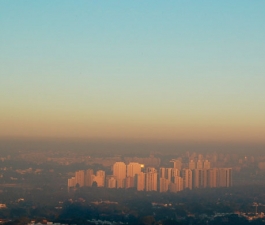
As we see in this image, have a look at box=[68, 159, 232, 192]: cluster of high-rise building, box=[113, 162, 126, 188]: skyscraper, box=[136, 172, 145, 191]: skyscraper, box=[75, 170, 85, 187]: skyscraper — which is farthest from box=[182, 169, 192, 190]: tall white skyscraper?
box=[75, 170, 85, 187]: skyscraper

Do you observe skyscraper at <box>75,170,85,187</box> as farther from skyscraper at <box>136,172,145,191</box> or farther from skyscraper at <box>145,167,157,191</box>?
skyscraper at <box>145,167,157,191</box>

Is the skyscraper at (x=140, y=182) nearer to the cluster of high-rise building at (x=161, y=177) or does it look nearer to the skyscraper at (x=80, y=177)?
the cluster of high-rise building at (x=161, y=177)

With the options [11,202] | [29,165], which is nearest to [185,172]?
[29,165]

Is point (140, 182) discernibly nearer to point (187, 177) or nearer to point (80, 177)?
point (187, 177)

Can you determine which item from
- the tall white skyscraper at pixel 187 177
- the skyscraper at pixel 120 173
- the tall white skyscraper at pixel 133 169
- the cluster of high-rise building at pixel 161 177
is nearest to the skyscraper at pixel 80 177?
the cluster of high-rise building at pixel 161 177

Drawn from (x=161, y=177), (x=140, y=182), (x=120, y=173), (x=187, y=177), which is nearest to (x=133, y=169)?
(x=120, y=173)

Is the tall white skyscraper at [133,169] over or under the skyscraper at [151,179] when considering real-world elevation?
over

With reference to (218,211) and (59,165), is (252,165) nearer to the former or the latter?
(218,211)

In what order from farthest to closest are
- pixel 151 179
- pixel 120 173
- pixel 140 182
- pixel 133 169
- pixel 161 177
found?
pixel 133 169, pixel 161 177, pixel 151 179, pixel 120 173, pixel 140 182
